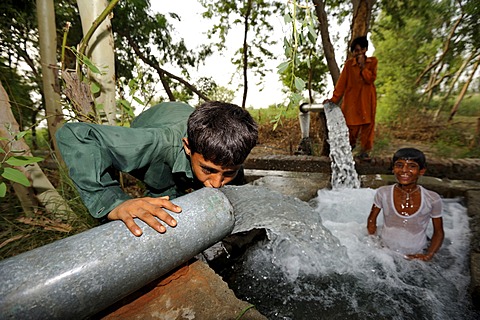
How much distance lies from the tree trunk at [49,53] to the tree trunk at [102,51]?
41 cm

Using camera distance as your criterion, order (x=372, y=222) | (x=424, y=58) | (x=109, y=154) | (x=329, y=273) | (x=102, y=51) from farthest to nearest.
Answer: (x=424, y=58)
(x=372, y=222)
(x=329, y=273)
(x=102, y=51)
(x=109, y=154)

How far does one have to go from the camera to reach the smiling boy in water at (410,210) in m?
2.24

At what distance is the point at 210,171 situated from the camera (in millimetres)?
1521

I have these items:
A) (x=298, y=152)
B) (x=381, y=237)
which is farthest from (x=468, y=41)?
(x=381, y=237)

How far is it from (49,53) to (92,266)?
2111mm

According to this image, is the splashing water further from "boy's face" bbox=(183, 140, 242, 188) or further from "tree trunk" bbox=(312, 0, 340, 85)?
"boy's face" bbox=(183, 140, 242, 188)

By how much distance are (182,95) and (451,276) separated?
7.10 meters

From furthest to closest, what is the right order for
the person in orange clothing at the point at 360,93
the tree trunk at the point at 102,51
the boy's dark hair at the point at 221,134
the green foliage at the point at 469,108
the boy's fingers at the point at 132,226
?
the green foliage at the point at 469,108 < the person in orange clothing at the point at 360,93 < the tree trunk at the point at 102,51 < the boy's dark hair at the point at 221,134 < the boy's fingers at the point at 132,226

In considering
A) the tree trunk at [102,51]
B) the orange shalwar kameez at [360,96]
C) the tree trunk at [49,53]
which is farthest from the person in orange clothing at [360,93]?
the tree trunk at [49,53]

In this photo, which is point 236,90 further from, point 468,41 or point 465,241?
point 465,241

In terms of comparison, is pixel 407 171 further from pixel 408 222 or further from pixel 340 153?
pixel 340 153

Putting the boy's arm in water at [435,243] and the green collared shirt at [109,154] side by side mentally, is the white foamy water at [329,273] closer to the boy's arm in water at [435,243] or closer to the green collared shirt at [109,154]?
the boy's arm in water at [435,243]

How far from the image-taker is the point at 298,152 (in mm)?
6211

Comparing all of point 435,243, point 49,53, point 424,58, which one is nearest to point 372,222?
point 435,243
